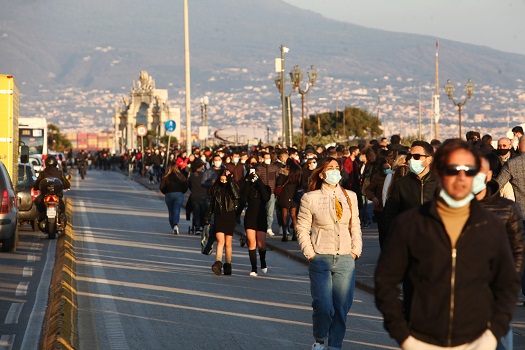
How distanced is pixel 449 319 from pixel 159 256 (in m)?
15.2

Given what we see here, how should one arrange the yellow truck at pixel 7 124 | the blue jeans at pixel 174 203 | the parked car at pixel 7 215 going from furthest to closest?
the blue jeans at pixel 174 203 < the yellow truck at pixel 7 124 < the parked car at pixel 7 215

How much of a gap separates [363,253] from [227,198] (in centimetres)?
348

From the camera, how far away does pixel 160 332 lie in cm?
1186

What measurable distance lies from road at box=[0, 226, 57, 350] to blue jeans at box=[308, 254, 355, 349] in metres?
2.73

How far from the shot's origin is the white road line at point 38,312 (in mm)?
11391

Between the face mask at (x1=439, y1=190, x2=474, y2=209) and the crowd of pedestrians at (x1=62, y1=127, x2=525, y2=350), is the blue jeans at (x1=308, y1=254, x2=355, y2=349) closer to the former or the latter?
the crowd of pedestrians at (x1=62, y1=127, x2=525, y2=350)

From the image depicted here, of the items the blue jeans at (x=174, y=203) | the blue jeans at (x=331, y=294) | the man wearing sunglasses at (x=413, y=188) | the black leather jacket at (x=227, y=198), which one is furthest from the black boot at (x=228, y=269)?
the blue jeans at (x=174, y=203)

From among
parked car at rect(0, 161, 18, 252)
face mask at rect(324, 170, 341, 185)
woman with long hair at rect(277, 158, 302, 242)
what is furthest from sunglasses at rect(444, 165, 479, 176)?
woman with long hair at rect(277, 158, 302, 242)

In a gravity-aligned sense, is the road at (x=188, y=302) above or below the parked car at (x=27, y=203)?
below

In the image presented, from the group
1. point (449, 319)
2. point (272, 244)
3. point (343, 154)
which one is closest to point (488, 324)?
point (449, 319)

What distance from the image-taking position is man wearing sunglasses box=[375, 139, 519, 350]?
5.50m

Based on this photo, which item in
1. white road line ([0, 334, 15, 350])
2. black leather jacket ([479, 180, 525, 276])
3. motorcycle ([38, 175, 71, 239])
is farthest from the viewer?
motorcycle ([38, 175, 71, 239])

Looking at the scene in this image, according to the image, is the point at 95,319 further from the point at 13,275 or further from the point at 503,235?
the point at 503,235

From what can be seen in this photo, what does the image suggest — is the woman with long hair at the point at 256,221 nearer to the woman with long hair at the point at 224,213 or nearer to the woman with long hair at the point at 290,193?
the woman with long hair at the point at 224,213
